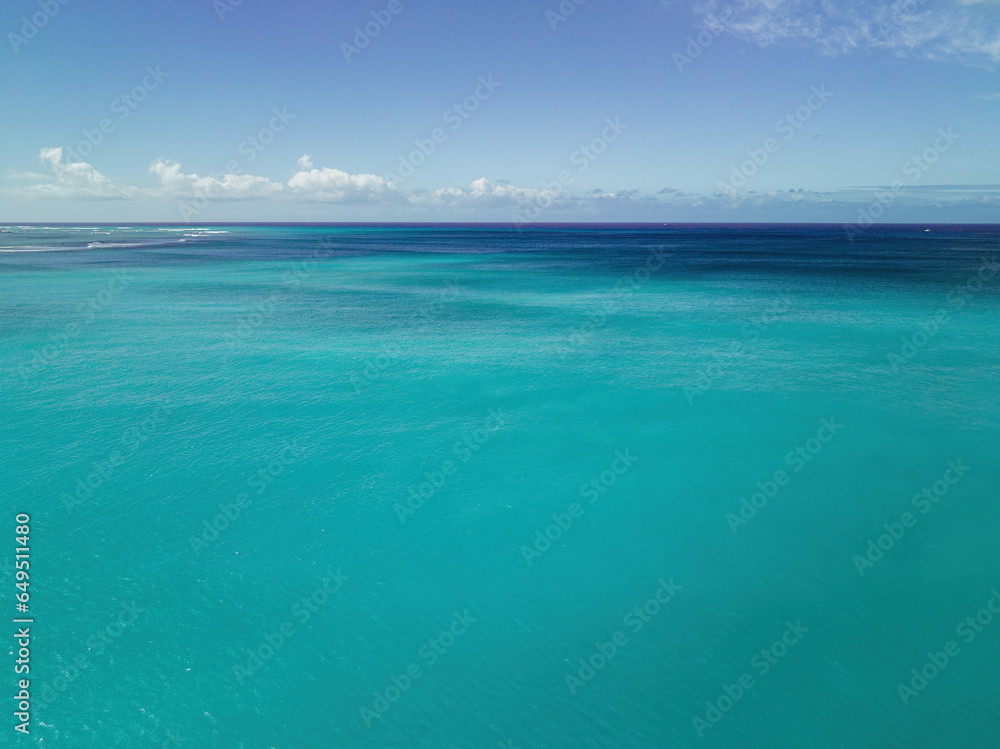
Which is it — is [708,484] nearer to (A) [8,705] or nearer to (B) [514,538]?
(B) [514,538]

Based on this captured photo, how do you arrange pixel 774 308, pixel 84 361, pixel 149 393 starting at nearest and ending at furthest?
pixel 149 393 → pixel 84 361 → pixel 774 308

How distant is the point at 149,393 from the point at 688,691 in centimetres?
2537

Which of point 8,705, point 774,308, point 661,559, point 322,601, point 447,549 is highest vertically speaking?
point 8,705

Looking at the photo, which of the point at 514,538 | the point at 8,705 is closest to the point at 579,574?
the point at 514,538

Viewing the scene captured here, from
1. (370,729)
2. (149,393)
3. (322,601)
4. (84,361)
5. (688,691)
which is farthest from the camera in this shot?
(84,361)

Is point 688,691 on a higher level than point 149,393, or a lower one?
lower

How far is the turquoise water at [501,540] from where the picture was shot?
10.8m

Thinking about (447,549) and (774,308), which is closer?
(447,549)

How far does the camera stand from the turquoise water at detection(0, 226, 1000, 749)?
35.4ft

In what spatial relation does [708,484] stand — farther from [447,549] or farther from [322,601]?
[322,601]

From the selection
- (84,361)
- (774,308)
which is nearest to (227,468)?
(84,361)

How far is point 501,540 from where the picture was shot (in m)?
16.0

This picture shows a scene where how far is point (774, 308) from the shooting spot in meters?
47.1

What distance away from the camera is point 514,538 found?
16.1 m
